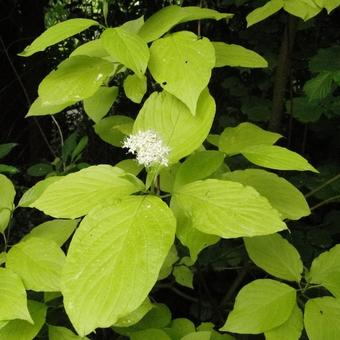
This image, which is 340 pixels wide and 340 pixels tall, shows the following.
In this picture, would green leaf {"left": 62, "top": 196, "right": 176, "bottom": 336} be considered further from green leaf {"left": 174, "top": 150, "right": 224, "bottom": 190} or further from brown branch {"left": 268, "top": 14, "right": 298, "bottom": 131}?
brown branch {"left": 268, "top": 14, "right": 298, "bottom": 131}

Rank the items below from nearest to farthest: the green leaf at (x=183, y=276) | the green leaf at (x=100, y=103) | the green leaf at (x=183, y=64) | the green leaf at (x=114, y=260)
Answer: the green leaf at (x=114, y=260), the green leaf at (x=183, y=64), the green leaf at (x=100, y=103), the green leaf at (x=183, y=276)

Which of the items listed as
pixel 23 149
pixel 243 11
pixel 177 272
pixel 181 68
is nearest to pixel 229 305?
pixel 177 272

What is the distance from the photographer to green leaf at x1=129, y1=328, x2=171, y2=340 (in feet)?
2.57

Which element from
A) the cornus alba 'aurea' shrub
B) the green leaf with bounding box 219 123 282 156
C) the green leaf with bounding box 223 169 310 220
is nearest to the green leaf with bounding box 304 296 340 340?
the cornus alba 'aurea' shrub

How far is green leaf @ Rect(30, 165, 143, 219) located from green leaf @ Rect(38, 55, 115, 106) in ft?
0.36

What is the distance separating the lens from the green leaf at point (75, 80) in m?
0.62

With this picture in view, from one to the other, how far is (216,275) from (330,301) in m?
1.17

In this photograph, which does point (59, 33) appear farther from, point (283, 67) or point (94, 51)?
point (283, 67)

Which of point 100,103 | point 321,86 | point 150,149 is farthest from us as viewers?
point 321,86

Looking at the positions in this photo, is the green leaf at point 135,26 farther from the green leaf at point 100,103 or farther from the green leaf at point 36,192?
the green leaf at point 36,192

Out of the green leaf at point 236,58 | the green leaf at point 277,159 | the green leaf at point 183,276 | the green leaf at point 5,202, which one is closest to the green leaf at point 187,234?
the green leaf at point 277,159

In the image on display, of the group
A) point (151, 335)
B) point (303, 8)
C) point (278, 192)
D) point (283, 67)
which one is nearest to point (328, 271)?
point (278, 192)

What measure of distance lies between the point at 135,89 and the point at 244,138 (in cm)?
20

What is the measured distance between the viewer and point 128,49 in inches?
22.9
